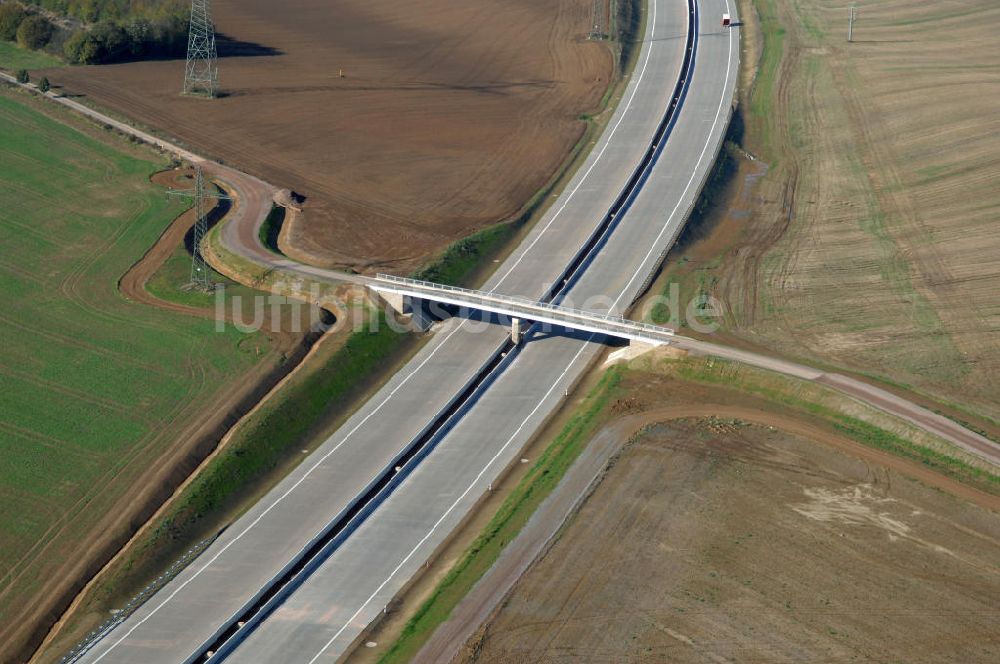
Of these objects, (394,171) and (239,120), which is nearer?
(394,171)

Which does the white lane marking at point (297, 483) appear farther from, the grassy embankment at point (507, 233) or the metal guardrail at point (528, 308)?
the metal guardrail at point (528, 308)

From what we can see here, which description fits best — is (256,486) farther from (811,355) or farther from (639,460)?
(811,355)

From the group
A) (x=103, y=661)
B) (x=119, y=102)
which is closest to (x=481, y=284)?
(x=103, y=661)

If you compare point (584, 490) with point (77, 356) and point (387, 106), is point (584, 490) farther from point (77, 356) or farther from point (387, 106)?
point (387, 106)

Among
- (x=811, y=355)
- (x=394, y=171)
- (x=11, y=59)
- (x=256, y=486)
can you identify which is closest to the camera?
(x=256, y=486)

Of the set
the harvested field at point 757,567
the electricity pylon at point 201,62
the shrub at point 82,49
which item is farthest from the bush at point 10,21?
the harvested field at point 757,567

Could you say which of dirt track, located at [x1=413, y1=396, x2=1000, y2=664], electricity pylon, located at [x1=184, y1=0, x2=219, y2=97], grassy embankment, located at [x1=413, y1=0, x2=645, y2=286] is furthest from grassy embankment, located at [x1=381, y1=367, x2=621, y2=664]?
electricity pylon, located at [x1=184, y1=0, x2=219, y2=97]
